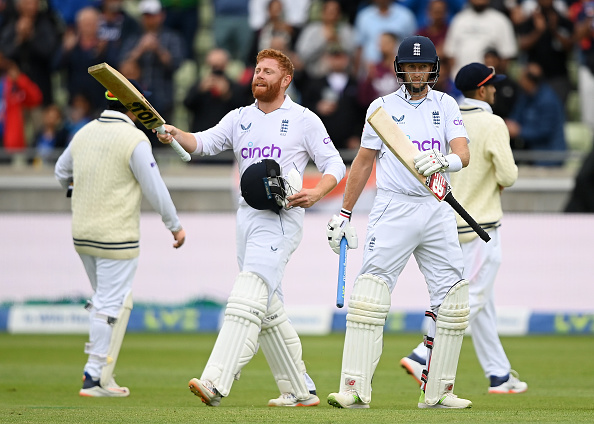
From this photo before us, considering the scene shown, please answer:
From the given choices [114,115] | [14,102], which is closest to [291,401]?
[114,115]

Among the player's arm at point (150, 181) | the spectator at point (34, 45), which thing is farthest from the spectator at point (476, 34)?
the player's arm at point (150, 181)

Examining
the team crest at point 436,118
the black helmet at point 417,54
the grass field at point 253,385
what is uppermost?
the black helmet at point 417,54

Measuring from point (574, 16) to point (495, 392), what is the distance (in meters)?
8.51

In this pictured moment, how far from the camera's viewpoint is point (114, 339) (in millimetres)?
7719

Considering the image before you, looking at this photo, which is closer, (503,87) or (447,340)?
(447,340)

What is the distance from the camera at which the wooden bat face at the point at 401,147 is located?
6137mm

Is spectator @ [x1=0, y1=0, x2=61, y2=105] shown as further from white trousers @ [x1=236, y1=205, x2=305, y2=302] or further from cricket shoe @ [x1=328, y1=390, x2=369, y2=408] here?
cricket shoe @ [x1=328, y1=390, x2=369, y2=408]

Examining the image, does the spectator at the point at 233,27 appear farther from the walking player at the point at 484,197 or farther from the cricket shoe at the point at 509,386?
the cricket shoe at the point at 509,386

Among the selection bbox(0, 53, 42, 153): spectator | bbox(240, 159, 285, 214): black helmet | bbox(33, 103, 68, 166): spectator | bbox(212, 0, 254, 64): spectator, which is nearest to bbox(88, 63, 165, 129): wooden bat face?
bbox(240, 159, 285, 214): black helmet

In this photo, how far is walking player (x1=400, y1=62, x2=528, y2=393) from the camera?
308 inches

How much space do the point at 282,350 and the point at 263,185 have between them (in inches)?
41.9

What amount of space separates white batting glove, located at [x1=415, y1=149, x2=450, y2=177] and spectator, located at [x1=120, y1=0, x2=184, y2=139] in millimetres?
8341

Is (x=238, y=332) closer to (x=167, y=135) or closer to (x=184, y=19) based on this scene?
(x=167, y=135)

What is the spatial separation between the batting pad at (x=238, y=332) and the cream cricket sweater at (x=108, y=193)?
4.85 ft
